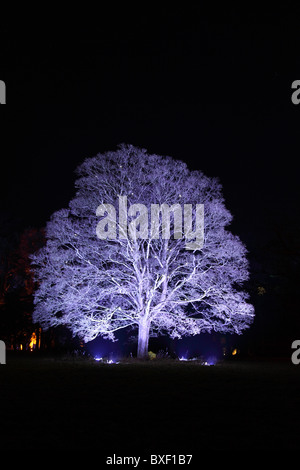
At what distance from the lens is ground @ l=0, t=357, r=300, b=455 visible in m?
5.17

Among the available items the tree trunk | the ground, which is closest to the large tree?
the tree trunk

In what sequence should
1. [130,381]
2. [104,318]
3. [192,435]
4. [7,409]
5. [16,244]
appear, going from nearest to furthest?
[192,435], [7,409], [130,381], [104,318], [16,244]

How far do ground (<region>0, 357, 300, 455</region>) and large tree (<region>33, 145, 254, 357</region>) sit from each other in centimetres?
849

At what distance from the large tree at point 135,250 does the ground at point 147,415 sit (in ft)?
27.9

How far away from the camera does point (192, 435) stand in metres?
5.48

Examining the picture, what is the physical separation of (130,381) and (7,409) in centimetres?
437

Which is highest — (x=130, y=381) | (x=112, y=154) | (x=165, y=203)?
(x=112, y=154)

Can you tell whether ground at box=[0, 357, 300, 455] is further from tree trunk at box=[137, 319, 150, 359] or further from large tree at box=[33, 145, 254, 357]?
tree trunk at box=[137, 319, 150, 359]

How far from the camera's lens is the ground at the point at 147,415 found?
17.0 ft

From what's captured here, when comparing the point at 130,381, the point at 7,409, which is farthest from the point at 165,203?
the point at 7,409
